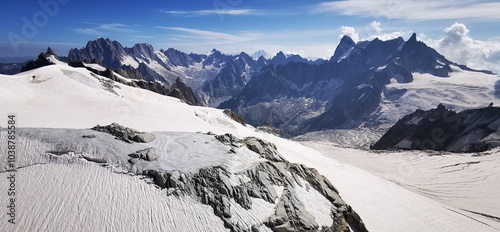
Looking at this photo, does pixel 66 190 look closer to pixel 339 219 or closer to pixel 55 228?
pixel 55 228

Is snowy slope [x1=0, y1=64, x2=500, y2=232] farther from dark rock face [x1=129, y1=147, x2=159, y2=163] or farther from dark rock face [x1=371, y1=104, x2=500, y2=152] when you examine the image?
dark rock face [x1=371, y1=104, x2=500, y2=152]

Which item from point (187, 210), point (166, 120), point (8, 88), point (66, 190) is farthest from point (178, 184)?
point (8, 88)

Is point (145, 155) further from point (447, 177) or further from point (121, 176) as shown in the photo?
point (447, 177)

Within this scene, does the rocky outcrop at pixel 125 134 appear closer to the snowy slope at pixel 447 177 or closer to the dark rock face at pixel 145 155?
the dark rock face at pixel 145 155

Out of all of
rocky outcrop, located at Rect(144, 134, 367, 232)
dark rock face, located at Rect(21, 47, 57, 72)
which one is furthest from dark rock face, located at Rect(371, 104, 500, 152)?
dark rock face, located at Rect(21, 47, 57, 72)

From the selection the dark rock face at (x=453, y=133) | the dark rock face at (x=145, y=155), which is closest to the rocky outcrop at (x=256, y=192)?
the dark rock face at (x=145, y=155)

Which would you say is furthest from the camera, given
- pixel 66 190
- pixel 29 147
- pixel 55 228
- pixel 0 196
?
pixel 29 147

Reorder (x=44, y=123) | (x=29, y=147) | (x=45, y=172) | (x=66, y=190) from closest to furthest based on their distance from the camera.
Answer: (x=66, y=190)
(x=45, y=172)
(x=29, y=147)
(x=44, y=123)

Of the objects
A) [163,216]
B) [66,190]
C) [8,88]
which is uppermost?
[8,88]
